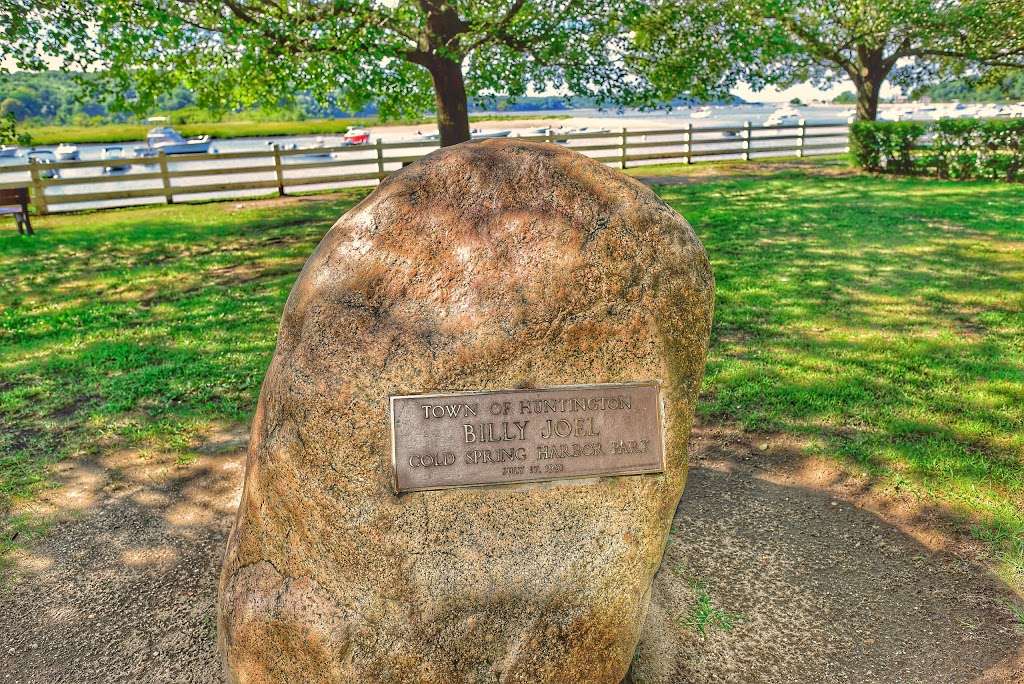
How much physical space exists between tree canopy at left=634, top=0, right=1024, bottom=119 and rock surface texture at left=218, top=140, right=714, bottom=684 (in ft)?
39.6

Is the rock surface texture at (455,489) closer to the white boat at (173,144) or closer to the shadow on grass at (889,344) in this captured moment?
the shadow on grass at (889,344)

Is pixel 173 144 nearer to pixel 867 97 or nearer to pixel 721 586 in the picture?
pixel 867 97

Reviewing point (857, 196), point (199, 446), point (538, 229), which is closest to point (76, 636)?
point (199, 446)

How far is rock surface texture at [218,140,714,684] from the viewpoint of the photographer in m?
2.87

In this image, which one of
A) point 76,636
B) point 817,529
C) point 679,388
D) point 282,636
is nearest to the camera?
point 282,636

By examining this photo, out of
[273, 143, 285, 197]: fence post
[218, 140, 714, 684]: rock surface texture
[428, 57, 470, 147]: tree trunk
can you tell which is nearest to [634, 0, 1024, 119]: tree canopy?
[428, 57, 470, 147]: tree trunk

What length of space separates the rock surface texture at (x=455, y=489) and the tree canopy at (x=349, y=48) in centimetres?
963

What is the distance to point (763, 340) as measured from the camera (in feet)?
25.5

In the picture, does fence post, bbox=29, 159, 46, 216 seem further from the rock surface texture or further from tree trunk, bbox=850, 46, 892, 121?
tree trunk, bbox=850, 46, 892, 121

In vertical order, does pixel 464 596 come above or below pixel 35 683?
above

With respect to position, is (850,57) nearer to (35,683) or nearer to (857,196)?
(857,196)

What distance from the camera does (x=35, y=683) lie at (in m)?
3.57

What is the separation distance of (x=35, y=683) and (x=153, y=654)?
50cm

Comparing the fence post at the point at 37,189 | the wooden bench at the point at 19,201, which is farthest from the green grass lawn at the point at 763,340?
the fence post at the point at 37,189
